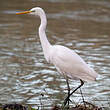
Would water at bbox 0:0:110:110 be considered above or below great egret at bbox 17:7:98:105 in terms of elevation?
below

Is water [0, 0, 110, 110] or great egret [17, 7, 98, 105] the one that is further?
water [0, 0, 110, 110]

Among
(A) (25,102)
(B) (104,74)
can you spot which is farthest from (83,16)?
(A) (25,102)

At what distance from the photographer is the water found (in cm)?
776

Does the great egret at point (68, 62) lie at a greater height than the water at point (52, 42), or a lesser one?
greater

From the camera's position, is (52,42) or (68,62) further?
(52,42)

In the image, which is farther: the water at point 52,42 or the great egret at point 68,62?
the water at point 52,42

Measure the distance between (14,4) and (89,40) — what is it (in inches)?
258

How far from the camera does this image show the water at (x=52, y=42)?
7.76m

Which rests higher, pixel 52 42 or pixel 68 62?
pixel 68 62

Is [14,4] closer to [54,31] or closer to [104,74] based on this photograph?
[54,31]

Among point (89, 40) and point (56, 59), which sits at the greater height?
point (56, 59)

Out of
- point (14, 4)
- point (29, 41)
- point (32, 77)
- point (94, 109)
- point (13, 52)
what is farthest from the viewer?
point (14, 4)

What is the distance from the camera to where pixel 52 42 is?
11844mm

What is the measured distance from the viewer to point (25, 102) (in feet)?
23.9
